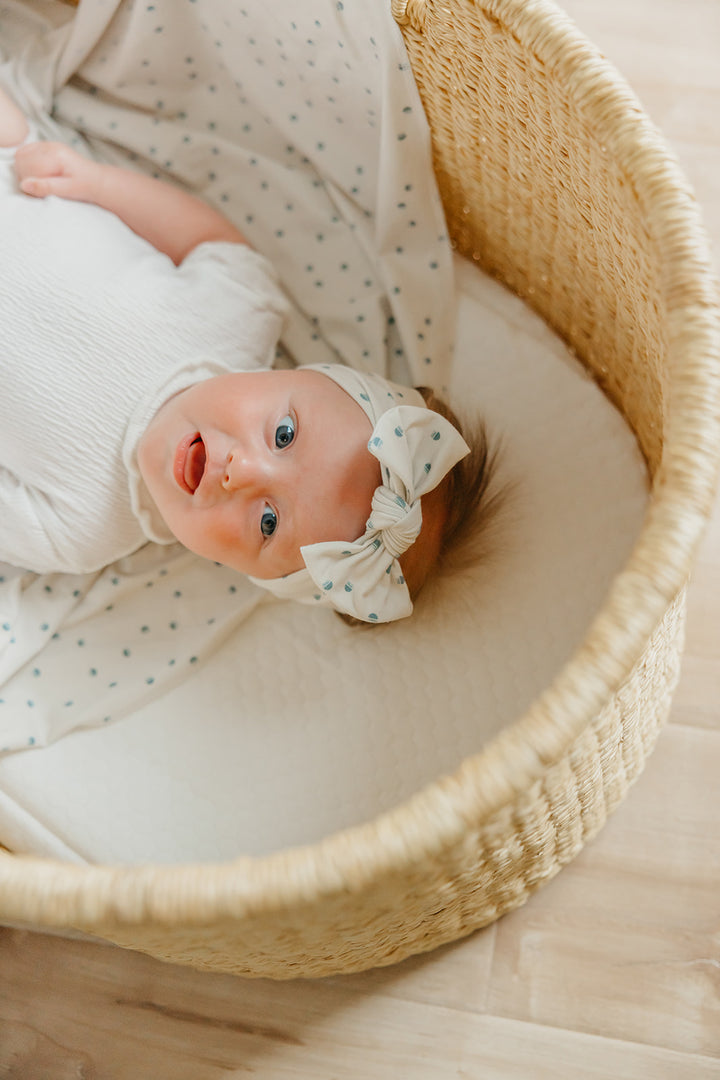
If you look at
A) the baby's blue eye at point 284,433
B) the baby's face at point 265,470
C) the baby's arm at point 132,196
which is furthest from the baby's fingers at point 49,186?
the baby's blue eye at point 284,433

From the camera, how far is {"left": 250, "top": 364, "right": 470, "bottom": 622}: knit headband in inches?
31.0

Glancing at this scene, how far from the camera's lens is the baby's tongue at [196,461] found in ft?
2.86

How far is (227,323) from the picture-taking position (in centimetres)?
100

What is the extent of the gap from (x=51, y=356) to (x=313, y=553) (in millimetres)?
399

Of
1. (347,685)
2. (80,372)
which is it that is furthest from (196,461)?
(347,685)

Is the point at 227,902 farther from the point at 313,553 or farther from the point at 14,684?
the point at 14,684

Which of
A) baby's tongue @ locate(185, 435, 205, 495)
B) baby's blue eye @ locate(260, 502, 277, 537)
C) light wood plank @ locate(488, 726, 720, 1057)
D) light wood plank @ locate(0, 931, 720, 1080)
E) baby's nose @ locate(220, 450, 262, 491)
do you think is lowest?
light wood plank @ locate(0, 931, 720, 1080)

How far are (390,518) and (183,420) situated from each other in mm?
260

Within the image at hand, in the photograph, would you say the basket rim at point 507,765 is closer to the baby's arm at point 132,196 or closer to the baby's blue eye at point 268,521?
the baby's blue eye at point 268,521

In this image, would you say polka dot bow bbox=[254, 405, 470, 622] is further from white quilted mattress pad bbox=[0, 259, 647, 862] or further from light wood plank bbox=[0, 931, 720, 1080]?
light wood plank bbox=[0, 931, 720, 1080]

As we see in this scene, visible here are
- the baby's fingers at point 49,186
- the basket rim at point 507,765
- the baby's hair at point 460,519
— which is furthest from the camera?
the baby's fingers at point 49,186

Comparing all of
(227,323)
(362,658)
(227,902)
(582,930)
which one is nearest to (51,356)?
(227,323)

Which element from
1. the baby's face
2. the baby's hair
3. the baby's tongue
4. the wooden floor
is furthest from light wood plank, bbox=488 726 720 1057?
the baby's tongue

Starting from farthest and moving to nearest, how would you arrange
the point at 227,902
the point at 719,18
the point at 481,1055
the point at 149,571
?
the point at 719,18 < the point at 149,571 < the point at 481,1055 < the point at 227,902
